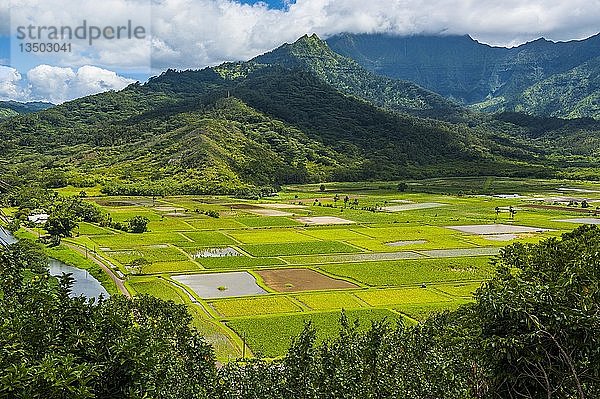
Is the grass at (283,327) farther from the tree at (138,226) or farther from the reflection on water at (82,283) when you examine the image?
the tree at (138,226)

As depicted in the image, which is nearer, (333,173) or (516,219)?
(516,219)

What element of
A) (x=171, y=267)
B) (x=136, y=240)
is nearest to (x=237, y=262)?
(x=171, y=267)

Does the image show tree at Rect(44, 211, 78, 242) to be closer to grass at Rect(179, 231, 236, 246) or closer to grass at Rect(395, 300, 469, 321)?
grass at Rect(179, 231, 236, 246)

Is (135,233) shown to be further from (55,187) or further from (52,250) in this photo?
(55,187)

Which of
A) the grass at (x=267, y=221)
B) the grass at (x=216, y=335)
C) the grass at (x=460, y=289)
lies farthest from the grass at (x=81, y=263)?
the grass at (x=267, y=221)

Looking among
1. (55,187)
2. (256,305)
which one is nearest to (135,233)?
(256,305)

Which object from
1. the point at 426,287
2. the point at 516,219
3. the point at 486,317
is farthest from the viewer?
the point at 516,219
